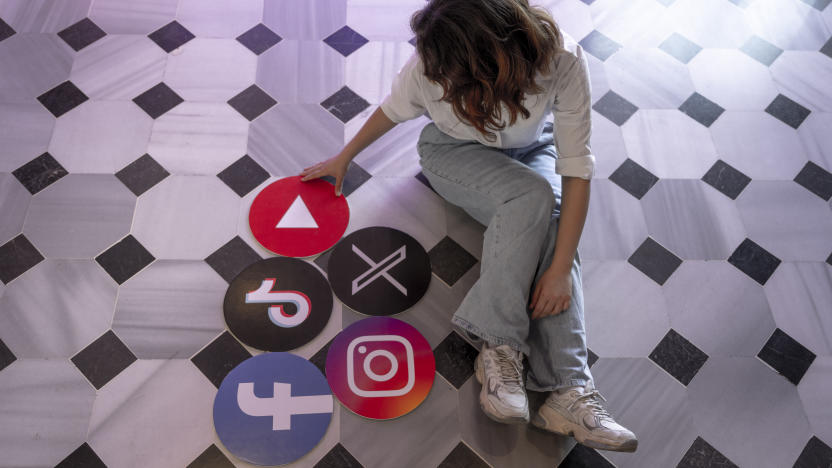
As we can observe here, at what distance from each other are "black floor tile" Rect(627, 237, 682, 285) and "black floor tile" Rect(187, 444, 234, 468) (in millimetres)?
1281

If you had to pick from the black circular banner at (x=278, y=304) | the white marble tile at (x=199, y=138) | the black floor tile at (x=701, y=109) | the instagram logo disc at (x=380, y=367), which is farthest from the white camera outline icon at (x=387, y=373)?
the black floor tile at (x=701, y=109)

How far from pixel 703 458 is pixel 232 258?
1.39 meters

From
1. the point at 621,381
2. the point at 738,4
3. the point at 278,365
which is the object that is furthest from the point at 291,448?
the point at 738,4

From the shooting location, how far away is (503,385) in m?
1.47

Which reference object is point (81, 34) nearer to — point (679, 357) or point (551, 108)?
point (551, 108)

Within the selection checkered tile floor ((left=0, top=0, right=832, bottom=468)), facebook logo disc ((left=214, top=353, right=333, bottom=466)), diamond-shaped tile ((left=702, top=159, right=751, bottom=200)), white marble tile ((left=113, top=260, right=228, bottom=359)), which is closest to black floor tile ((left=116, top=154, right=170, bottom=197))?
checkered tile floor ((left=0, top=0, right=832, bottom=468))

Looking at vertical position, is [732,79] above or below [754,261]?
above

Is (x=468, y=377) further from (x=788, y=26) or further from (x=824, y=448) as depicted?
(x=788, y=26)

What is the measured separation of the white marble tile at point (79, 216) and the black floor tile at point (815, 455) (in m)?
1.97

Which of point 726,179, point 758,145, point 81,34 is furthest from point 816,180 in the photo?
point 81,34

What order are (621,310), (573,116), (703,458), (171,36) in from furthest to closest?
(171,36), (621,310), (703,458), (573,116)

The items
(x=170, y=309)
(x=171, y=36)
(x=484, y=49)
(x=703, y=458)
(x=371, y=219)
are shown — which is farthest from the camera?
(x=171, y=36)

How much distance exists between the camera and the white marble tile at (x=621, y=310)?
1.70 meters

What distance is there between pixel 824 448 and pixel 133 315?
6.17ft
